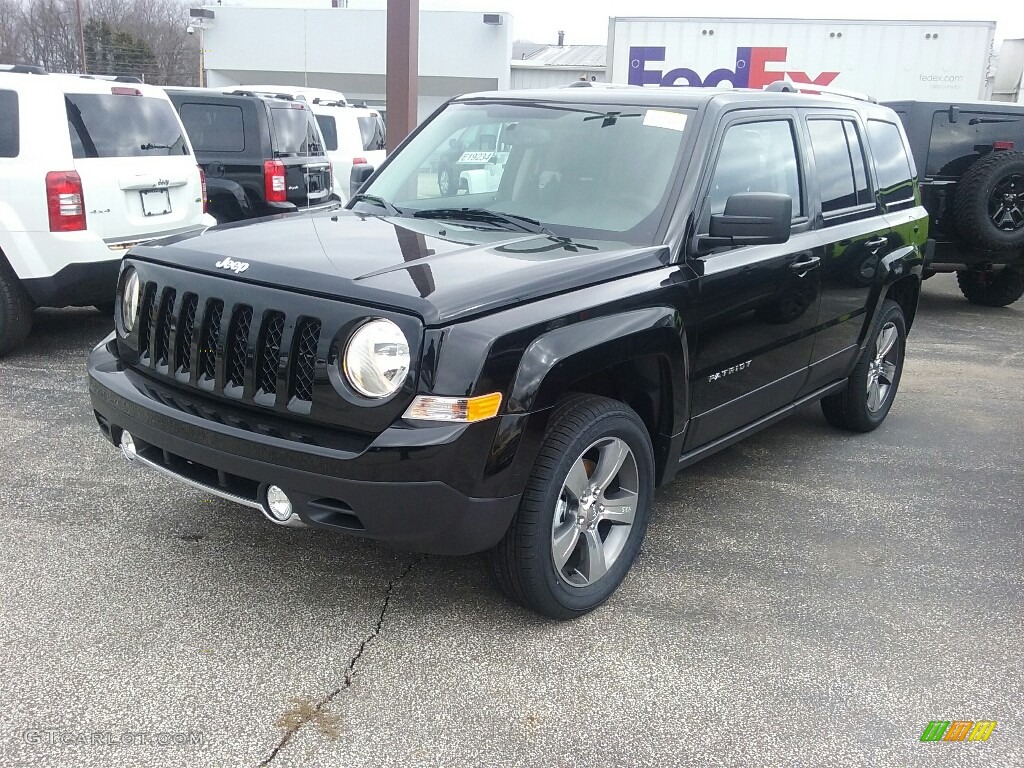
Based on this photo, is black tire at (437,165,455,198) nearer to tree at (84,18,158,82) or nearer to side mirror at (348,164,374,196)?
side mirror at (348,164,374,196)

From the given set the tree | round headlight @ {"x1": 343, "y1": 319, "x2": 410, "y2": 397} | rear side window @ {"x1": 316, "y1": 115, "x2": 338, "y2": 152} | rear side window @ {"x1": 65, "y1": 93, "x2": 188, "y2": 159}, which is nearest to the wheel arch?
round headlight @ {"x1": 343, "y1": 319, "x2": 410, "y2": 397}

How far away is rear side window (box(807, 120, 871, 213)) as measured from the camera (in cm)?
453

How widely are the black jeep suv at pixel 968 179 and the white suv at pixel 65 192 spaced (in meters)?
7.34

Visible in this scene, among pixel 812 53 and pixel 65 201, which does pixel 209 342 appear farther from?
pixel 812 53

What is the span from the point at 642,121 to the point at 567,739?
8.08ft

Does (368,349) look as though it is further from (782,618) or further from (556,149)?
(782,618)

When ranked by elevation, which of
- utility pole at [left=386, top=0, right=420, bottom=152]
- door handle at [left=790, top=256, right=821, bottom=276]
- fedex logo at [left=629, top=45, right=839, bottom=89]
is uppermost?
fedex logo at [left=629, top=45, right=839, bottom=89]

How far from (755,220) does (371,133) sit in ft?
39.9

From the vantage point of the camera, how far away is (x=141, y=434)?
10.5 ft

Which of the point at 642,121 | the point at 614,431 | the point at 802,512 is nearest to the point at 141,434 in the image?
the point at 614,431

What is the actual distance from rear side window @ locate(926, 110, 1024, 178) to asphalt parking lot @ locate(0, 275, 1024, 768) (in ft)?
18.4

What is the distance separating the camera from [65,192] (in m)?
5.91

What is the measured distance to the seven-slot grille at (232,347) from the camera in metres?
2.86

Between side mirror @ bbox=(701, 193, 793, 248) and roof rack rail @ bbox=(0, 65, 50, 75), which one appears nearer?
side mirror @ bbox=(701, 193, 793, 248)
